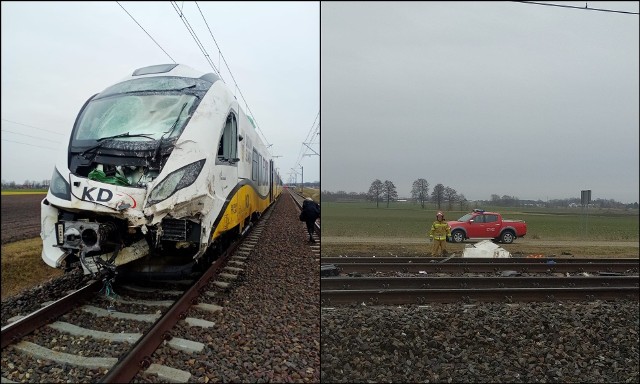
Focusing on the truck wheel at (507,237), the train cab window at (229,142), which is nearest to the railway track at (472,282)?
the train cab window at (229,142)

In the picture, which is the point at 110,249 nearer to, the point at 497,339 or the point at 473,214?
the point at 497,339

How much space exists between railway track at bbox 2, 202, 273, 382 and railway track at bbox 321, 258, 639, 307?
1.67 metres

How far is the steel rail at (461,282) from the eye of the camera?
659 cm

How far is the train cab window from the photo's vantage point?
5.51 metres

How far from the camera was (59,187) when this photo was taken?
171 inches

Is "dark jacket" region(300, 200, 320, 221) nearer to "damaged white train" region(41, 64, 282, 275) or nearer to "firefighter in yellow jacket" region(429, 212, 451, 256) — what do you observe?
"firefighter in yellow jacket" region(429, 212, 451, 256)

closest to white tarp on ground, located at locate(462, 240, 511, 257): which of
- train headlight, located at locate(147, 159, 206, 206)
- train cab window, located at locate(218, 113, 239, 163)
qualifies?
train cab window, located at locate(218, 113, 239, 163)

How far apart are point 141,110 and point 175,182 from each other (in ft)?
3.86

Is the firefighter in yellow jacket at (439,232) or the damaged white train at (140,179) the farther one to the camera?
the firefighter in yellow jacket at (439,232)

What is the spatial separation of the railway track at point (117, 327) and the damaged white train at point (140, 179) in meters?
0.42

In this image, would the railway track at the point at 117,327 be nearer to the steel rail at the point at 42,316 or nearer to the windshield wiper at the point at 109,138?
the steel rail at the point at 42,316

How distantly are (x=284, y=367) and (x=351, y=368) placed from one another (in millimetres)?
628

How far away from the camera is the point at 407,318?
488cm

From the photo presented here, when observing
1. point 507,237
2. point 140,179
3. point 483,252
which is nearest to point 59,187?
point 140,179
